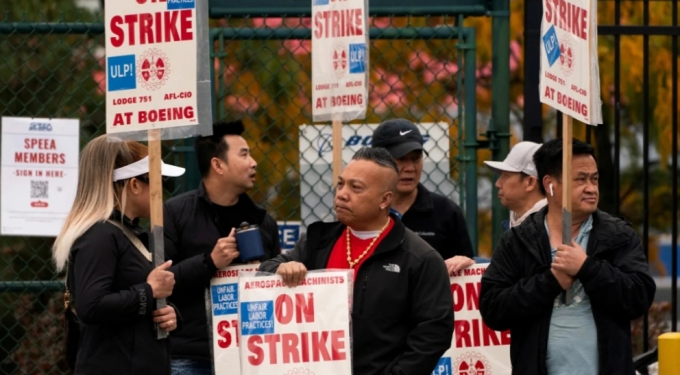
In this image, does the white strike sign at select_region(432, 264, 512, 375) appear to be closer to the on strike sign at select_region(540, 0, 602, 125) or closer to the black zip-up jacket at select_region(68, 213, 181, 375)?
the on strike sign at select_region(540, 0, 602, 125)

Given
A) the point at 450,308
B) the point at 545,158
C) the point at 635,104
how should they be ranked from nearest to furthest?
1. the point at 450,308
2. the point at 545,158
3. the point at 635,104

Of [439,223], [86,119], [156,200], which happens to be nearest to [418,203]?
[439,223]

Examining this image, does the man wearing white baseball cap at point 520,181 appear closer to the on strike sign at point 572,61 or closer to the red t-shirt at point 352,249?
the on strike sign at point 572,61

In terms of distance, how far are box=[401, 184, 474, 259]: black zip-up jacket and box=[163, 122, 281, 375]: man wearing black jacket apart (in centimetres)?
68

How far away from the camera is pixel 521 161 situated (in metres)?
6.04

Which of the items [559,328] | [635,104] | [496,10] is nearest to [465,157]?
[496,10]

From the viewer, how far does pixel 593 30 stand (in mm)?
5047

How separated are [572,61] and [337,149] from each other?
117 cm

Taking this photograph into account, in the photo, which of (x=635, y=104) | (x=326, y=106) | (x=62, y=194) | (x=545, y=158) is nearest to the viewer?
(x=545, y=158)

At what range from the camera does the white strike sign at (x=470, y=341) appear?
5.70 meters

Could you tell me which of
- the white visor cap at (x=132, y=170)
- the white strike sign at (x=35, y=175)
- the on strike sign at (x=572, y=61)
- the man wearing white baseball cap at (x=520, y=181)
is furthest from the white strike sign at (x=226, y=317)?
the on strike sign at (x=572, y=61)

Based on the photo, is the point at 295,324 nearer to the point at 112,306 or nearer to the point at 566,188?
the point at 112,306

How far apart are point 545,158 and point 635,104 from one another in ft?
19.6

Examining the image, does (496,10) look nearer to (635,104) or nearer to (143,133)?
(143,133)
